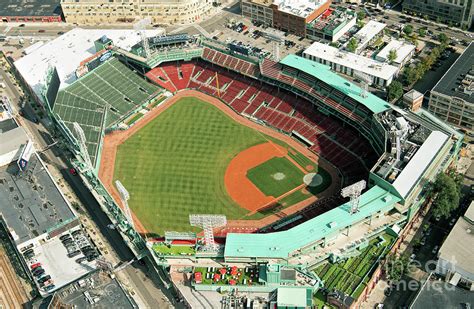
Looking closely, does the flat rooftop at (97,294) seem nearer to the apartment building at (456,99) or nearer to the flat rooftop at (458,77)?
the apartment building at (456,99)

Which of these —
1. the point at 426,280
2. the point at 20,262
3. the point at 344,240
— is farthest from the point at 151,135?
the point at 426,280

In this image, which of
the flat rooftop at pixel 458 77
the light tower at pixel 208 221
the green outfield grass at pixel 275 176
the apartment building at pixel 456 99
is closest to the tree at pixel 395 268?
the green outfield grass at pixel 275 176

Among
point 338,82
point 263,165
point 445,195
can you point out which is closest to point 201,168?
point 263,165

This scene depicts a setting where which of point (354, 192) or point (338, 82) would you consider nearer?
point (354, 192)

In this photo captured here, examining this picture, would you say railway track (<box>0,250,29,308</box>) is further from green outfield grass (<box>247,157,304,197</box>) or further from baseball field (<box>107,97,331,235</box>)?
green outfield grass (<box>247,157,304,197</box>)

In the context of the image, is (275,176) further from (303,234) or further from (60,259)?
(60,259)

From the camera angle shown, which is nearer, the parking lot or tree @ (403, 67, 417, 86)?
the parking lot

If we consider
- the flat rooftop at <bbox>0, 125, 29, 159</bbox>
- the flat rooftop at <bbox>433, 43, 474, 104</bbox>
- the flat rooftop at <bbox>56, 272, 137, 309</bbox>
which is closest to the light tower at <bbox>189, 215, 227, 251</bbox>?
the flat rooftop at <bbox>56, 272, 137, 309</bbox>
